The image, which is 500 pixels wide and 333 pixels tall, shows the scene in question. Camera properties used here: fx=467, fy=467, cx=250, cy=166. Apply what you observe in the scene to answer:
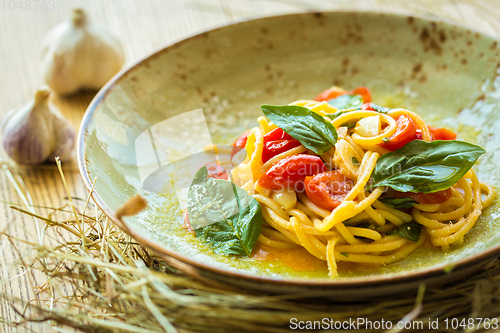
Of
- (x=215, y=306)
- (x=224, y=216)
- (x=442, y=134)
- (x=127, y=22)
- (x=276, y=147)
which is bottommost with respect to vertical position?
(x=215, y=306)

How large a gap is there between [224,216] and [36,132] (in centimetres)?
200

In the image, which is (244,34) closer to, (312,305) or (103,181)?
(103,181)

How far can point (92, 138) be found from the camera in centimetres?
335

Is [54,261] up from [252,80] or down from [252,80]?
down

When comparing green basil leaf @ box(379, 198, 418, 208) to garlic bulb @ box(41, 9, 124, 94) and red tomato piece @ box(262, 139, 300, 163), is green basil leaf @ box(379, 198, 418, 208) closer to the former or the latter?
red tomato piece @ box(262, 139, 300, 163)

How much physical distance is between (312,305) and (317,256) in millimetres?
517

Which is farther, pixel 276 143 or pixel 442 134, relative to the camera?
pixel 442 134

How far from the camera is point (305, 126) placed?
3.18 meters

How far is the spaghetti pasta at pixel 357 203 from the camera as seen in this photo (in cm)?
300

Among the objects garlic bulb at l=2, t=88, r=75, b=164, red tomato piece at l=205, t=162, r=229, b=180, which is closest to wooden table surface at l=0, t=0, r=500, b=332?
garlic bulb at l=2, t=88, r=75, b=164

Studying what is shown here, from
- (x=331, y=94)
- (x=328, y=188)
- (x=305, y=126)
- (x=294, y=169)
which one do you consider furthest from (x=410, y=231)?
(x=331, y=94)

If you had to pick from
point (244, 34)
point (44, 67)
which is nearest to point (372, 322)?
point (244, 34)

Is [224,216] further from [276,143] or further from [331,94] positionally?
[331,94]

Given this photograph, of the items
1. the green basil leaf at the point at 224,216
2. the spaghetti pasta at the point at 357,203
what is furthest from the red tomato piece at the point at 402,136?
the green basil leaf at the point at 224,216
